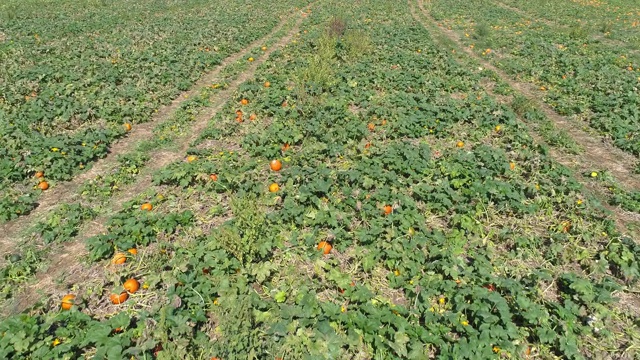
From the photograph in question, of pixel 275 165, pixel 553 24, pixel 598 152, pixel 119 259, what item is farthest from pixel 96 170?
pixel 553 24

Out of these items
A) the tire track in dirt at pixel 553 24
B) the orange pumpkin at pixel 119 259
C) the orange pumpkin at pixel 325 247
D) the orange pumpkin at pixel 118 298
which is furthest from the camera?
the tire track in dirt at pixel 553 24

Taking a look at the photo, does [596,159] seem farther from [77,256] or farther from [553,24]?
[553,24]

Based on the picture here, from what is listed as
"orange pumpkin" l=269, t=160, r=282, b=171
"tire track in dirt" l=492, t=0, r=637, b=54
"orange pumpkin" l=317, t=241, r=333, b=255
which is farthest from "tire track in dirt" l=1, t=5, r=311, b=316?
"tire track in dirt" l=492, t=0, r=637, b=54

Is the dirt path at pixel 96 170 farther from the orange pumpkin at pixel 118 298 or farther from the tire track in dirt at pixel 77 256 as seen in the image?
the orange pumpkin at pixel 118 298

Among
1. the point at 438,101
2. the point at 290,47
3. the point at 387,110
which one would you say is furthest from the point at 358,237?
the point at 290,47

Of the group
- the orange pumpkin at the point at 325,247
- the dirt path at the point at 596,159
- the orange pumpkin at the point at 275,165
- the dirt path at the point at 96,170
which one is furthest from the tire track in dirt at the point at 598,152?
the dirt path at the point at 96,170

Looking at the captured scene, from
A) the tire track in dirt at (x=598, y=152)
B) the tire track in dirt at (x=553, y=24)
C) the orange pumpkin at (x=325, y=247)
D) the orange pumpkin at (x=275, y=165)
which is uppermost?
the orange pumpkin at (x=275, y=165)
